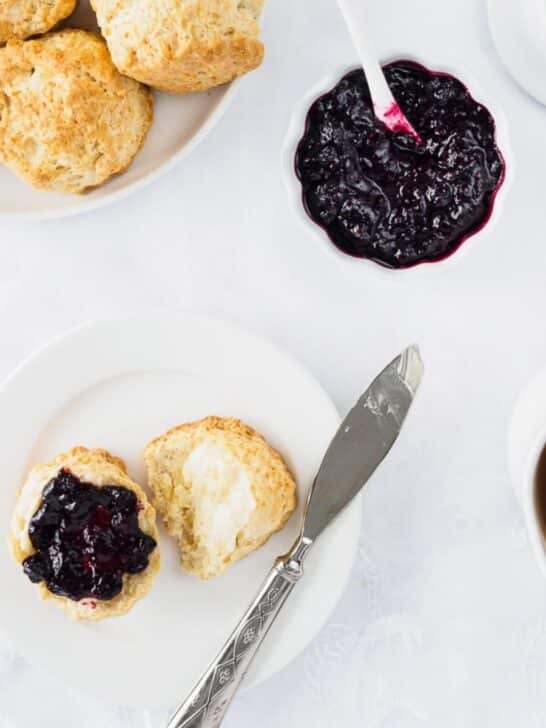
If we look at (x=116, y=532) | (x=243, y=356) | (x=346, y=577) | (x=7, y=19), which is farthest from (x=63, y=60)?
(x=346, y=577)

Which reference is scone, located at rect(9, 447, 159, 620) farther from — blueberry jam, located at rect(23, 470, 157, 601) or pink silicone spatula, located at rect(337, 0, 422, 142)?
pink silicone spatula, located at rect(337, 0, 422, 142)

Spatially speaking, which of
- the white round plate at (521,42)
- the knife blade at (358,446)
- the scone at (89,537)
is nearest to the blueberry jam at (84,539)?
the scone at (89,537)

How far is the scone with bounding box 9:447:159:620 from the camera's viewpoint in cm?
176

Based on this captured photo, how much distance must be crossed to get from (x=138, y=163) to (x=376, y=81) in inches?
19.6

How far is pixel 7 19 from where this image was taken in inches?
72.4

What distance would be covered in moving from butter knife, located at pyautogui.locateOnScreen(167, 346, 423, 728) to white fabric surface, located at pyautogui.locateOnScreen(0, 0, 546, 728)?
0.43ft

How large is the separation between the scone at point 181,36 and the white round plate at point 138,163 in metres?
0.14

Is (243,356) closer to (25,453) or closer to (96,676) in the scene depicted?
(25,453)

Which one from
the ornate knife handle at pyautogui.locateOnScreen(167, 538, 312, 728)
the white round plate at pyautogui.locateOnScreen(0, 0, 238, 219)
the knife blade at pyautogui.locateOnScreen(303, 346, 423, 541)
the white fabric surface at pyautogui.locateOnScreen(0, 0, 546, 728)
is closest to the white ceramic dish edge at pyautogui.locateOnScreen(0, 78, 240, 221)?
the white round plate at pyautogui.locateOnScreen(0, 0, 238, 219)

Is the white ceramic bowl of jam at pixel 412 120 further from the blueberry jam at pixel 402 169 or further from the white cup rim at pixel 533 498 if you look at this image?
the white cup rim at pixel 533 498

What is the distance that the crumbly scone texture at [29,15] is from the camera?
1.83 meters

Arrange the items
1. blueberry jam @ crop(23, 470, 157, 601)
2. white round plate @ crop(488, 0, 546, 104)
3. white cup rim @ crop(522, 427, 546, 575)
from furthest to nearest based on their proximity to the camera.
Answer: white round plate @ crop(488, 0, 546, 104), blueberry jam @ crop(23, 470, 157, 601), white cup rim @ crop(522, 427, 546, 575)

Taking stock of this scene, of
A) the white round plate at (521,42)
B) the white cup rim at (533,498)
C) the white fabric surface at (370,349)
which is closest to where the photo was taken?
the white cup rim at (533,498)

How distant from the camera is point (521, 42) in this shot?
6.23 ft
